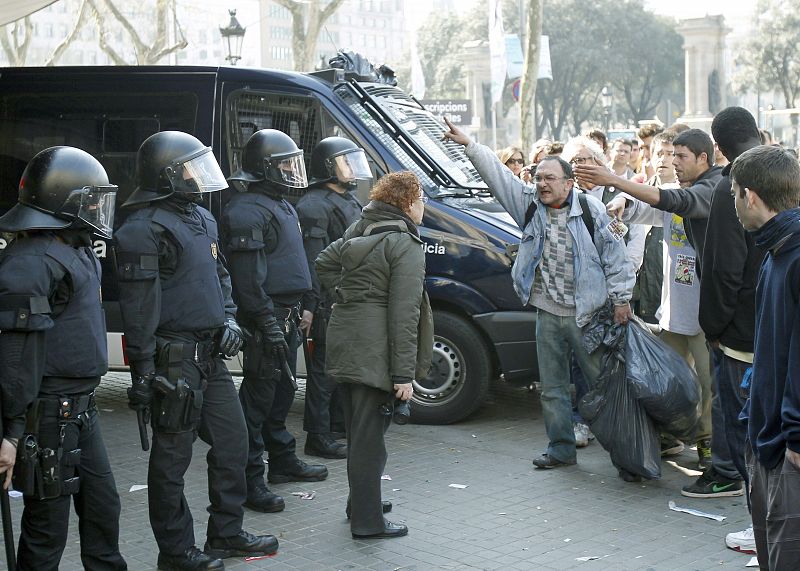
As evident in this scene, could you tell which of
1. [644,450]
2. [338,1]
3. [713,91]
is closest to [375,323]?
[644,450]

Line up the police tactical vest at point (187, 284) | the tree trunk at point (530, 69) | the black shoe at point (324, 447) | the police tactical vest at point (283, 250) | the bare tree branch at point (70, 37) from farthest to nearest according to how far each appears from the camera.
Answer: the bare tree branch at point (70, 37), the tree trunk at point (530, 69), the black shoe at point (324, 447), the police tactical vest at point (283, 250), the police tactical vest at point (187, 284)

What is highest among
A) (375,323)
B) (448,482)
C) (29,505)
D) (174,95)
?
(174,95)

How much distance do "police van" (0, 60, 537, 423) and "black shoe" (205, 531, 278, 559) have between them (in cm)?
285

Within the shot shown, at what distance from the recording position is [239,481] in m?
5.50

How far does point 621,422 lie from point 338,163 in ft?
8.02

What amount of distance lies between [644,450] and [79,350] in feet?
11.4

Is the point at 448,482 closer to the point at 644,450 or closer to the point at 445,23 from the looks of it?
the point at 644,450

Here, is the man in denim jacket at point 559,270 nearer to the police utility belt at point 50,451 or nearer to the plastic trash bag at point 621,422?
the plastic trash bag at point 621,422

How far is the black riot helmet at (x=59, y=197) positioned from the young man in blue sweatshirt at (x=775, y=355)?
250cm

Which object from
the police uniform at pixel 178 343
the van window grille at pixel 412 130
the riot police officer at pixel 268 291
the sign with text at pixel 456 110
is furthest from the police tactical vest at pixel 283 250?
the sign with text at pixel 456 110

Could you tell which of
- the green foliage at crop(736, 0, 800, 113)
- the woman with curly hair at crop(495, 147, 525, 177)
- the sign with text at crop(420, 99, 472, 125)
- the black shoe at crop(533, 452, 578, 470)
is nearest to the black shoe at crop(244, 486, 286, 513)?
the black shoe at crop(533, 452, 578, 470)

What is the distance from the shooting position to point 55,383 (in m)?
4.58

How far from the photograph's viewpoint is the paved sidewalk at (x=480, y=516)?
18.2 feet

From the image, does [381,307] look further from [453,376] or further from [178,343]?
[453,376]
